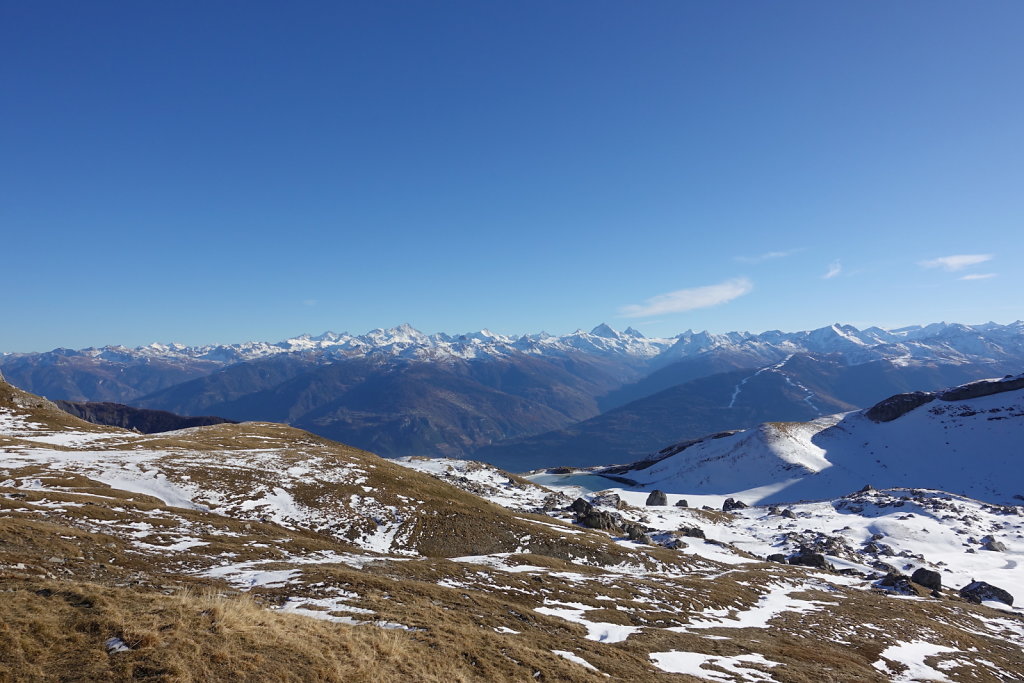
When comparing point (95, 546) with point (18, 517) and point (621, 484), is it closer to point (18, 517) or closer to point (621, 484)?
point (18, 517)

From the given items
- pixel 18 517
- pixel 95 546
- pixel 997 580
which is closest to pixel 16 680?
pixel 95 546

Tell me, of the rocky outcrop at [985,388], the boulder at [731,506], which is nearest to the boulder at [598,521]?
the boulder at [731,506]

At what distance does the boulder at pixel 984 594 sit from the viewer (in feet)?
144

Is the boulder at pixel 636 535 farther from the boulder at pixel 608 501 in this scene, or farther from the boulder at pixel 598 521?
the boulder at pixel 608 501

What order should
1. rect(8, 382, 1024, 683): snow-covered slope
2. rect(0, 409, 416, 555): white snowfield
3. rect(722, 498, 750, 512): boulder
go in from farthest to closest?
rect(722, 498, 750, 512): boulder < rect(0, 409, 416, 555): white snowfield < rect(8, 382, 1024, 683): snow-covered slope

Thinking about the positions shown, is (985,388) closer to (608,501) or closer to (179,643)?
(608,501)

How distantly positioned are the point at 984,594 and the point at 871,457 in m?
92.7

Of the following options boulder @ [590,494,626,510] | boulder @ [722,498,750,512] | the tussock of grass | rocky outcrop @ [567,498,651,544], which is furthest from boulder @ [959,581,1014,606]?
the tussock of grass

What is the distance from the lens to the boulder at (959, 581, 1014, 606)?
4384 centimetres

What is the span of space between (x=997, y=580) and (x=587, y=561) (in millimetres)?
49276

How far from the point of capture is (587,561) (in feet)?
128

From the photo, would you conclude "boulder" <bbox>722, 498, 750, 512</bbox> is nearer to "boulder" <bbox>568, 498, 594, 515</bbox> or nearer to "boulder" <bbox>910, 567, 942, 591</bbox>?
"boulder" <bbox>910, 567, 942, 591</bbox>

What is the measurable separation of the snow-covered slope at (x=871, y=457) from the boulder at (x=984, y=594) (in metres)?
58.3

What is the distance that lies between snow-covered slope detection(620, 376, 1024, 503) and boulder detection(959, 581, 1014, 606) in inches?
2295
